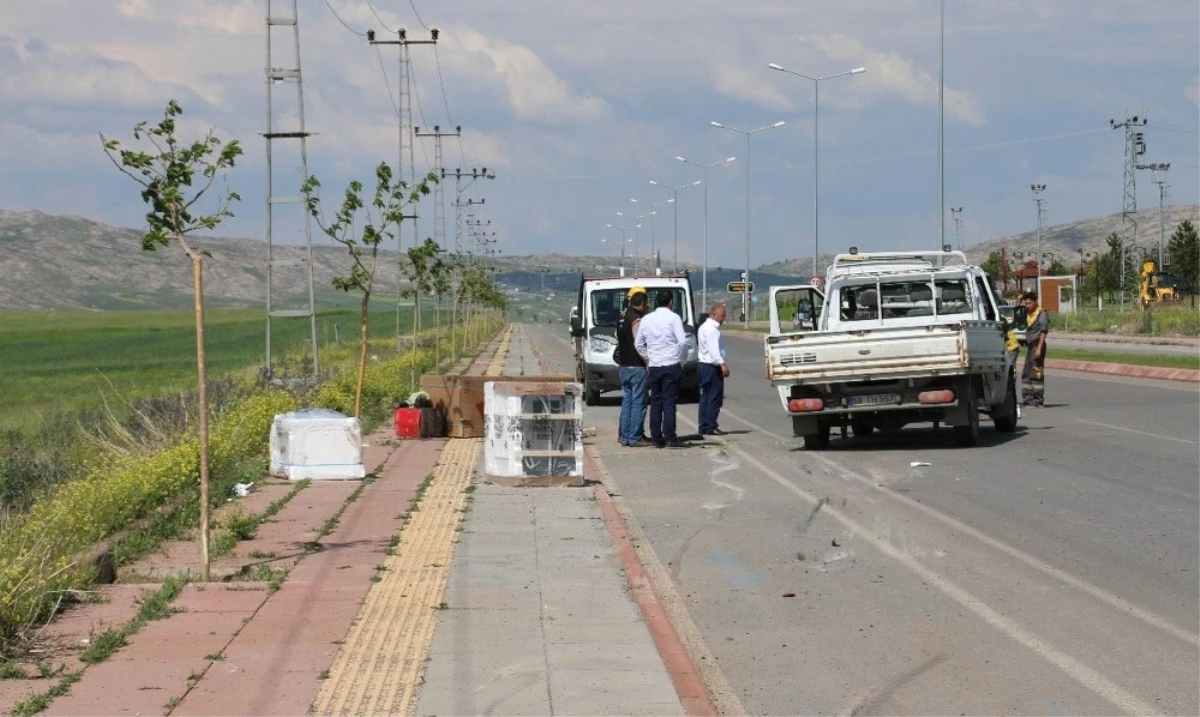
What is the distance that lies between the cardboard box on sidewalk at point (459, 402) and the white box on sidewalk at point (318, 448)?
5.79 m

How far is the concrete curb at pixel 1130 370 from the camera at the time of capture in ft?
111

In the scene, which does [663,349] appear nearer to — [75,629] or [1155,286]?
[75,629]

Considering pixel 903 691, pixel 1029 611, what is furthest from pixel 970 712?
pixel 1029 611

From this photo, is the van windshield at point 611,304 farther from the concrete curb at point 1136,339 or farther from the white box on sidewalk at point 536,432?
the concrete curb at point 1136,339

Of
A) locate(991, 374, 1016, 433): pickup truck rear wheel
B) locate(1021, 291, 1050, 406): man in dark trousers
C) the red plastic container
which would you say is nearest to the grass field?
the red plastic container

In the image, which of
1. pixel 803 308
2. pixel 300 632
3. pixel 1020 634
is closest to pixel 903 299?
pixel 803 308

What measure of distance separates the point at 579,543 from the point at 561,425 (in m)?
4.08

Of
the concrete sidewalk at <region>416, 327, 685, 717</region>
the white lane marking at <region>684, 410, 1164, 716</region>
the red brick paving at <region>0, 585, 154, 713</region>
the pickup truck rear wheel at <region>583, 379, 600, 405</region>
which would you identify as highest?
the pickup truck rear wheel at <region>583, 379, 600, 405</region>

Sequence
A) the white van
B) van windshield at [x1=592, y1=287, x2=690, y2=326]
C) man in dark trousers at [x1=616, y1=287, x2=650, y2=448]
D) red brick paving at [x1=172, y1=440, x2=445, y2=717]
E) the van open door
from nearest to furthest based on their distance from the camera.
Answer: red brick paving at [x1=172, y1=440, x2=445, y2=717]
man in dark trousers at [x1=616, y1=287, x2=650, y2=448]
the van open door
the white van
van windshield at [x1=592, y1=287, x2=690, y2=326]

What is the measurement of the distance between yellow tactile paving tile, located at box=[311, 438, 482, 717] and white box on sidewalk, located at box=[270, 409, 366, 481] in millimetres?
2465

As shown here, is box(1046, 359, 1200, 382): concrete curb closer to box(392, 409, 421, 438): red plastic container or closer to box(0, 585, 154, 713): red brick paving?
box(392, 409, 421, 438): red plastic container

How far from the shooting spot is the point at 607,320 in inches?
1260

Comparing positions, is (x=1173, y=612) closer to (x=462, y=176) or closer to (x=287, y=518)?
(x=287, y=518)

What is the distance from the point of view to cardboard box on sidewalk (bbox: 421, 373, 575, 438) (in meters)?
22.6
